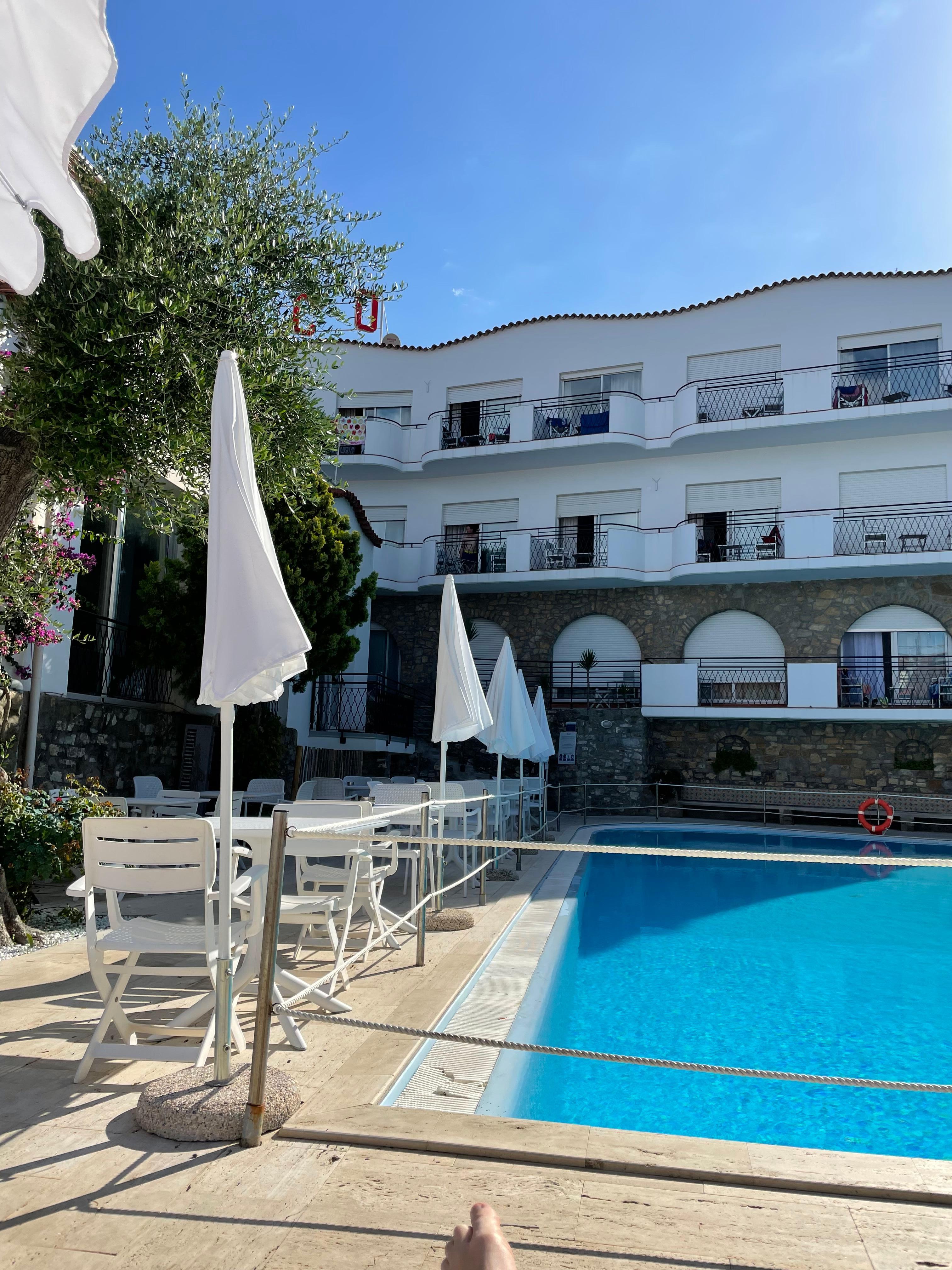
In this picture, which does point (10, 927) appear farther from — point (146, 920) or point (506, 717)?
point (506, 717)

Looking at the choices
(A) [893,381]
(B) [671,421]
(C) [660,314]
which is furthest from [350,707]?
(A) [893,381]

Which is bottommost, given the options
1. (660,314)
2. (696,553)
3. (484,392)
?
(696,553)

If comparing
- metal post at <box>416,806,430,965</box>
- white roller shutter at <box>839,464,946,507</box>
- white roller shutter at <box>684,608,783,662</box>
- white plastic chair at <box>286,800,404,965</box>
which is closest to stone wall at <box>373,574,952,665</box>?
white roller shutter at <box>684,608,783,662</box>

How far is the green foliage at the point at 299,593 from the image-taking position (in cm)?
1093

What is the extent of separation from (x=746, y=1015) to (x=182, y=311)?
583cm

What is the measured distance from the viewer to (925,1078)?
181 inches

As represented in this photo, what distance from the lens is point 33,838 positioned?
17.5 feet

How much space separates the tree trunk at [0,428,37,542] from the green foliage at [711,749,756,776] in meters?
16.2

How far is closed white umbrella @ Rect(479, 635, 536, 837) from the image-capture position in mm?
10203

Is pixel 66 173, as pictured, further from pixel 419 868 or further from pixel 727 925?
pixel 727 925

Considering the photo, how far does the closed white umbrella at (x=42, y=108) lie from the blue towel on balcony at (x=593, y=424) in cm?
1876

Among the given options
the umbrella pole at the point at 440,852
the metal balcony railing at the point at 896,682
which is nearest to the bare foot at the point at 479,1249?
the umbrella pole at the point at 440,852

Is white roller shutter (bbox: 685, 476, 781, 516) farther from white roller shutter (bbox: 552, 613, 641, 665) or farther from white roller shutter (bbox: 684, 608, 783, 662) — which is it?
white roller shutter (bbox: 552, 613, 641, 665)

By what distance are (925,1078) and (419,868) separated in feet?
9.96
